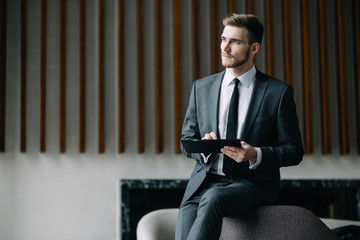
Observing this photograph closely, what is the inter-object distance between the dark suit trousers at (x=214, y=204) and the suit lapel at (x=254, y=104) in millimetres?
229

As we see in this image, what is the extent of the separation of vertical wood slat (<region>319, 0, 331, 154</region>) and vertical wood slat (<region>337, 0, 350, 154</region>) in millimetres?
126

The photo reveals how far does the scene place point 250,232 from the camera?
180 centimetres

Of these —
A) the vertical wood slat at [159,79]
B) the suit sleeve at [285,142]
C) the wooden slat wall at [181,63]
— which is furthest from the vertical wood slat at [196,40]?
the suit sleeve at [285,142]

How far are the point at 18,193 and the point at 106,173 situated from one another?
757mm

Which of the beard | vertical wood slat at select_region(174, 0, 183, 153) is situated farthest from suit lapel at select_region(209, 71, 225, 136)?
vertical wood slat at select_region(174, 0, 183, 153)

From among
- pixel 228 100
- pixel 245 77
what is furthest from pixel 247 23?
pixel 228 100

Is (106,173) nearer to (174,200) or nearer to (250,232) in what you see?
(174,200)

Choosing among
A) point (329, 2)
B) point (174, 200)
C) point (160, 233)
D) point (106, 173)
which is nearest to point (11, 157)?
point (106, 173)

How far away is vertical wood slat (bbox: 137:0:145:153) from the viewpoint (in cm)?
358

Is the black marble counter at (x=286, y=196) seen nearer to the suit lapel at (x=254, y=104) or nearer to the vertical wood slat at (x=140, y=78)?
the vertical wood slat at (x=140, y=78)

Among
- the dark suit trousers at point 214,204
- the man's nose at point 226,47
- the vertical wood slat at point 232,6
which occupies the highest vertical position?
the vertical wood slat at point 232,6

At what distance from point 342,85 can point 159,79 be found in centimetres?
164

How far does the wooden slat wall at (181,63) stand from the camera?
355cm

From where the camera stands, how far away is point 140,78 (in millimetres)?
3596
